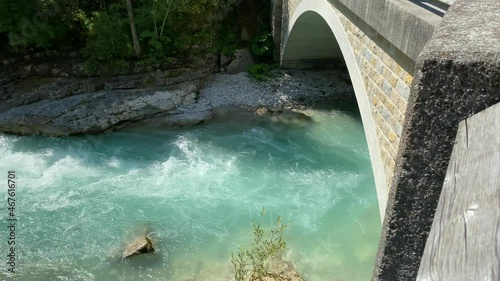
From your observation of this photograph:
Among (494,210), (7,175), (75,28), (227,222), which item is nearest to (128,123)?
(7,175)

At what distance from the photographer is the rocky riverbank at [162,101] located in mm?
8859

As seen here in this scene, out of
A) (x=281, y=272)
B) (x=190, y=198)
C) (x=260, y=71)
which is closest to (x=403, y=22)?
(x=281, y=272)

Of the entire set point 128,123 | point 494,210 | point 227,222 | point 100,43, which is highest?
point 494,210

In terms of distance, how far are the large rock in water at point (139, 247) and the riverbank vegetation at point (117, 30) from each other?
5.52 meters

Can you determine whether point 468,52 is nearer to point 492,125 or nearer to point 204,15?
point 492,125

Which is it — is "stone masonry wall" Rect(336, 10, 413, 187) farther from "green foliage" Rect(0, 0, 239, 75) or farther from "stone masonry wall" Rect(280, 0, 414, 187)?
"green foliage" Rect(0, 0, 239, 75)

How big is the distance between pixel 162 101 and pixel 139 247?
452 cm

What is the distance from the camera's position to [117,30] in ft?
32.2

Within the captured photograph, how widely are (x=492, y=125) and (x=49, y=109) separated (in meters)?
9.68

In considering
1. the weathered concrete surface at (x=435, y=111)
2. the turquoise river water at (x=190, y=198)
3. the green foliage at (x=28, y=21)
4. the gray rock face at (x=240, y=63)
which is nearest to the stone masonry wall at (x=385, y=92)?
the weathered concrete surface at (x=435, y=111)

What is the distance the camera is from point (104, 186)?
7270 mm

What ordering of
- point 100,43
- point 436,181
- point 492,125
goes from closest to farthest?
point 492,125, point 436,181, point 100,43

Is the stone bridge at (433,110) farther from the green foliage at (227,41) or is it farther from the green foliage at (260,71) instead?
the green foliage at (227,41)

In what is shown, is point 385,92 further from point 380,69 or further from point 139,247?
point 139,247
